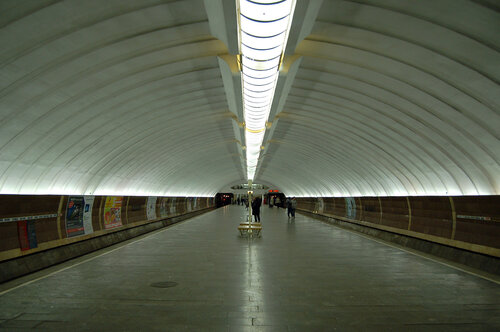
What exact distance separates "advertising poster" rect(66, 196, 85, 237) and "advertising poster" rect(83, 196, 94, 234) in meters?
0.21

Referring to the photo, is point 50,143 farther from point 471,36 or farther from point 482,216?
point 482,216

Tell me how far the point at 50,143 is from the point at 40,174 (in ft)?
4.98

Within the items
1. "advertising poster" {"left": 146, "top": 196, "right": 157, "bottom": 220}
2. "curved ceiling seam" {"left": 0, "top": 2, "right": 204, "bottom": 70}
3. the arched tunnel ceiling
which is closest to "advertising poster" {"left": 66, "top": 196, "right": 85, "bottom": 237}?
the arched tunnel ceiling

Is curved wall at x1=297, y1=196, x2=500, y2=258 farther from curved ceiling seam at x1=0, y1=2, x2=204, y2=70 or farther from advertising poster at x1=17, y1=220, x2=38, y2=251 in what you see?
advertising poster at x1=17, y1=220, x2=38, y2=251

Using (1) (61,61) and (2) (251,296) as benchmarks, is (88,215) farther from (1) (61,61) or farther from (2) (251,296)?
(2) (251,296)

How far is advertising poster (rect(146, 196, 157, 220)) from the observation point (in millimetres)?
20911

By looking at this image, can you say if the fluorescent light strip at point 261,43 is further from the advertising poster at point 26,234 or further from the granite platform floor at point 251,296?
the advertising poster at point 26,234

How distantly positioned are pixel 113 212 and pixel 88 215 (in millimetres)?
2520

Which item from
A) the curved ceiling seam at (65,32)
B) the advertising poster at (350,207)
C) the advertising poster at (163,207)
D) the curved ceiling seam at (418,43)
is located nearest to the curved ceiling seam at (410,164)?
the curved ceiling seam at (418,43)

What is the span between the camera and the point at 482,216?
945cm

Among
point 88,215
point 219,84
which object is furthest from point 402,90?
point 88,215

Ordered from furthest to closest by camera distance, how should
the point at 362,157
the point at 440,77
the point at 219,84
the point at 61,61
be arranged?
the point at 362,157
the point at 219,84
the point at 440,77
the point at 61,61

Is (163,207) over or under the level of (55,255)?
over

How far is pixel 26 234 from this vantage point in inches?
→ 354
